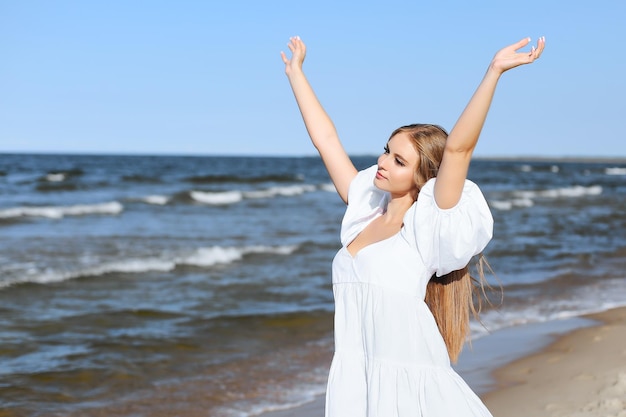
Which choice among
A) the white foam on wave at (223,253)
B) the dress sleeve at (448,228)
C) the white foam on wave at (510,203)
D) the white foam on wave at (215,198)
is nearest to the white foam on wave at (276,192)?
the white foam on wave at (215,198)

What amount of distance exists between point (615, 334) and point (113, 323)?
16.1 ft

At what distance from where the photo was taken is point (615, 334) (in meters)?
6.92

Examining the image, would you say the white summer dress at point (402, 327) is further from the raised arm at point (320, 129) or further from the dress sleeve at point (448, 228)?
the raised arm at point (320, 129)

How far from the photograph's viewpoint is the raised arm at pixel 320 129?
10.8ft

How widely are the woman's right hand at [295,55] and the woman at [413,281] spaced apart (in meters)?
0.68

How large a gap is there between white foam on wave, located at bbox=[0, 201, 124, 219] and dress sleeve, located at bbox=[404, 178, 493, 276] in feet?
62.4

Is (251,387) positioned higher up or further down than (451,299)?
further down

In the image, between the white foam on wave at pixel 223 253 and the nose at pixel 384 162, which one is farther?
the white foam on wave at pixel 223 253

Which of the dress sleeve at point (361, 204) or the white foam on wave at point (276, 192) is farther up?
the dress sleeve at point (361, 204)

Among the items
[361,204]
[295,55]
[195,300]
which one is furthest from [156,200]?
[361,204]

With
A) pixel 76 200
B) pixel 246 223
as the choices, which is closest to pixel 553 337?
pixel 246 223

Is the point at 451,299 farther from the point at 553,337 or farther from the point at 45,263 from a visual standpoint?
the point at 45,263

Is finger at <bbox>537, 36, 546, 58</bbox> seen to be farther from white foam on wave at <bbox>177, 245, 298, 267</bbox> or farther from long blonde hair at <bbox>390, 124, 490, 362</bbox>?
white foam on wave at <bbox>177, 245, 298, 267</bbox>

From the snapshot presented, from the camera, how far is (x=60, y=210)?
22.0 m
